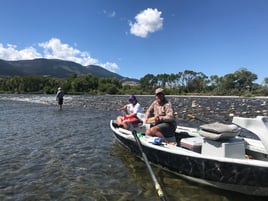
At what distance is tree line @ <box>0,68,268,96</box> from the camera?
439 ft

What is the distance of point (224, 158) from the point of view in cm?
589

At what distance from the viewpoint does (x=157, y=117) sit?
8969 millimetres

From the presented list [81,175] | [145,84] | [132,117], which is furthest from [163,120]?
[145,84]

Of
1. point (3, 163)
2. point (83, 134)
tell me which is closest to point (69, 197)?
point (3, 163)

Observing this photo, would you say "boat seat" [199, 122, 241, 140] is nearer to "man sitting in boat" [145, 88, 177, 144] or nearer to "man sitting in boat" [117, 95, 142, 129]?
"man sitting in boat" [145, 88, 177, 144]

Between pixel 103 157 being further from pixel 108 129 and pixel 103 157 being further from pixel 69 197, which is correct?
pixel 108 129

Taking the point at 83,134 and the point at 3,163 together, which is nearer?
the point at 3,163

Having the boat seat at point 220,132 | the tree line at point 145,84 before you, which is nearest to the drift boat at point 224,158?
the boat seat at point 220,132

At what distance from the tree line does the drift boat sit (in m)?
128

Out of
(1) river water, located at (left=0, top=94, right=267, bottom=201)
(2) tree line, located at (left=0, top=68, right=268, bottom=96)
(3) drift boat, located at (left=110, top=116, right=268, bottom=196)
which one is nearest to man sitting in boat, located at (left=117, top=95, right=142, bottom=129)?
(1) river water, located at (left=0, top=94, right=267, bottom=201)

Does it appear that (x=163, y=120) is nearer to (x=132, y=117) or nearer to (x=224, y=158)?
(x=132, y=117)

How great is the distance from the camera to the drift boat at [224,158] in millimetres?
5652

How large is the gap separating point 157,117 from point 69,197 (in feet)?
13.1

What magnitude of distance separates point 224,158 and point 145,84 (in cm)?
15323
